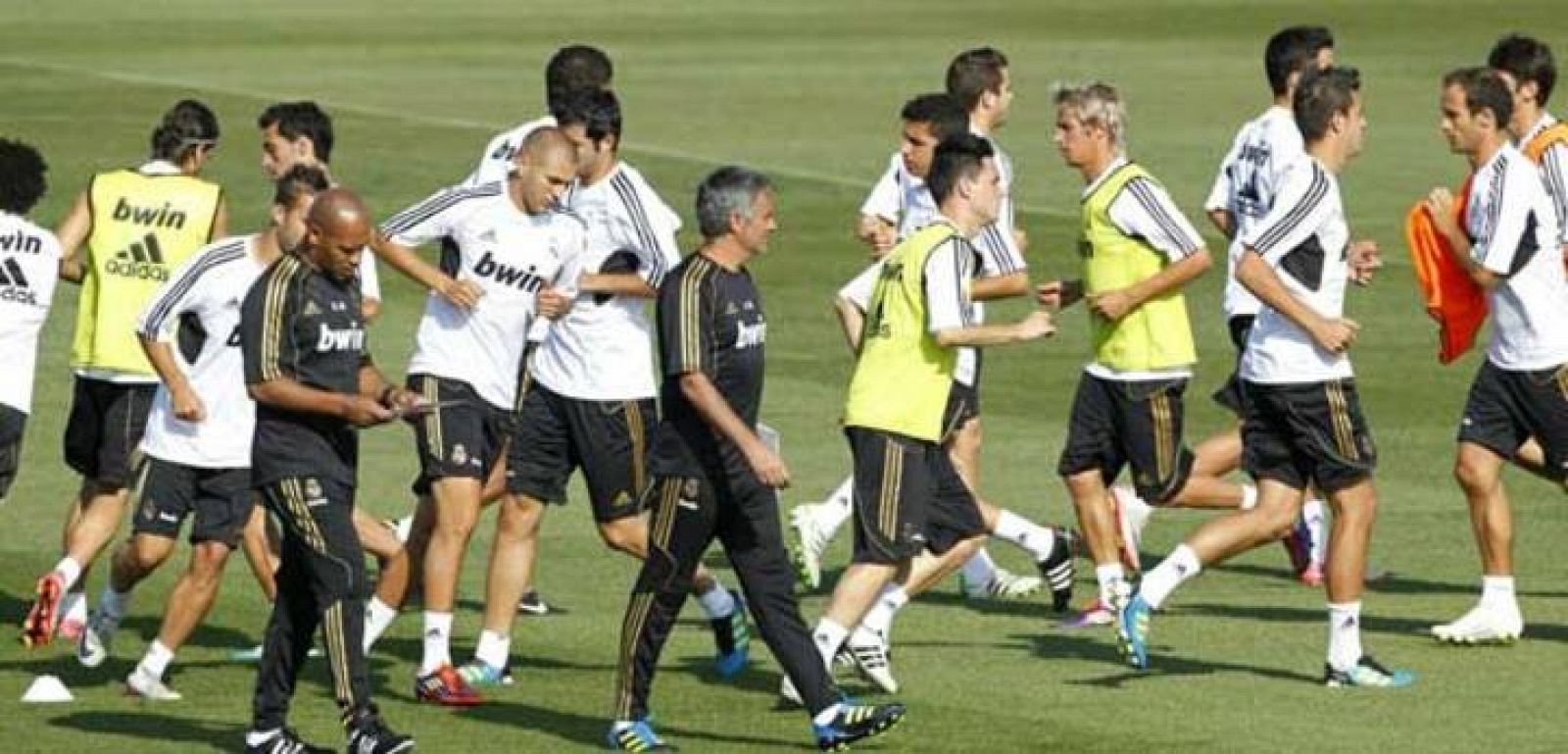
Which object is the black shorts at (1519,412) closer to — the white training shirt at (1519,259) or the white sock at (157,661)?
the white training shirt at (1519,259)

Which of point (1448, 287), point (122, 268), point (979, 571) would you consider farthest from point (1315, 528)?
point (122, 268)

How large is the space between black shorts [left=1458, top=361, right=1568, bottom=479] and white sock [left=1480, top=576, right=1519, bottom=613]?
56cm

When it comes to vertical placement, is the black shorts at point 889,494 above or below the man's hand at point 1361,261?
below

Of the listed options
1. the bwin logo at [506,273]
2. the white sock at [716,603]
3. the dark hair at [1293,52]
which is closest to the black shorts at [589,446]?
the white sock at [716,603]

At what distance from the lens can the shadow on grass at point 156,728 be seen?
13867 millimetres

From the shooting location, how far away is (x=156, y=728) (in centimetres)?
1410

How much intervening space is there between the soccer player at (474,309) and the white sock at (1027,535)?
252 centimetres

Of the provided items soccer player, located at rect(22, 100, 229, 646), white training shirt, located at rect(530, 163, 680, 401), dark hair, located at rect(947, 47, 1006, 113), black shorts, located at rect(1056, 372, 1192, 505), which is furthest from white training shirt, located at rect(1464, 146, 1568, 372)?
soccer player, located at rect(22, 100, 229, 646)

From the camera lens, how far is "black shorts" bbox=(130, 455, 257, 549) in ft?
48.7

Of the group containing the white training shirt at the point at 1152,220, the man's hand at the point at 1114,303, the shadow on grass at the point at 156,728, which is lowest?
the shadow on grass at the point at 156,728

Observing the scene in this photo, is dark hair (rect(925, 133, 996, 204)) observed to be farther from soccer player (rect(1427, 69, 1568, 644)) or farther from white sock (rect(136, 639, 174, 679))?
white sock (rect(136, 639, 174, 679))

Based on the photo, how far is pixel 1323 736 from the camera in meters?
13.8

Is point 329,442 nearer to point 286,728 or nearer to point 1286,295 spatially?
point 286,728

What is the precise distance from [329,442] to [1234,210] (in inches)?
253
